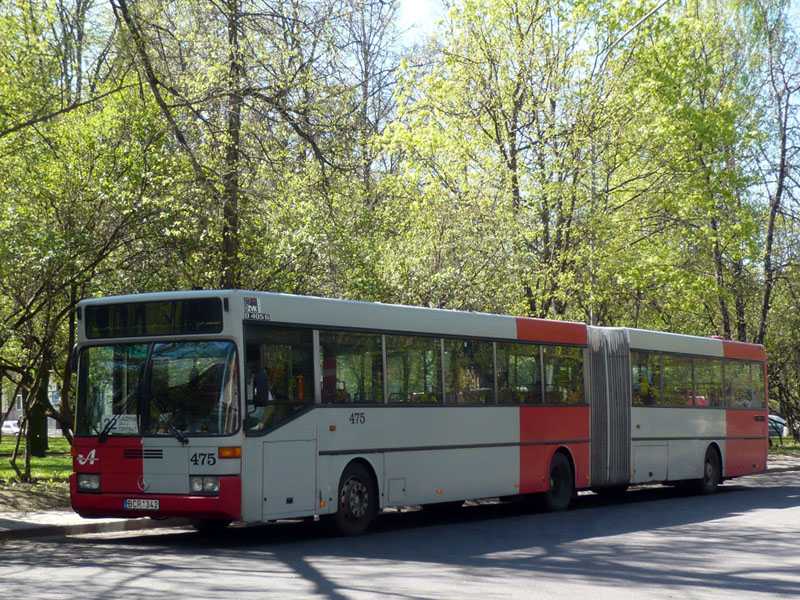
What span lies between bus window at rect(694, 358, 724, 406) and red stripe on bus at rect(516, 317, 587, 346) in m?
4.25

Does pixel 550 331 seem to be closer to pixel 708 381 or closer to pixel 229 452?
pixel 708 381

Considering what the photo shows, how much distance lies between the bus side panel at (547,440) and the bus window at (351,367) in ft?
12.1

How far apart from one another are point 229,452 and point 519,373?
6470mm

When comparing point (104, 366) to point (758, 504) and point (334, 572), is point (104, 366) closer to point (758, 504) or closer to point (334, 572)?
point (334, 572)

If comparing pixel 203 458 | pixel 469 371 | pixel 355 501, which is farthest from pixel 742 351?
pixel 203 458

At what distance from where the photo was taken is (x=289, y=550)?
40.1 ft

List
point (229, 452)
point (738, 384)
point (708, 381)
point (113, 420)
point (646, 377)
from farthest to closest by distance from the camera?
1. point (738, 384)
2. point (708, 381)
3. point (646, 377)
4. point (113, 420)
5. point (229, 452)

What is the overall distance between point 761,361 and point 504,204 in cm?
692

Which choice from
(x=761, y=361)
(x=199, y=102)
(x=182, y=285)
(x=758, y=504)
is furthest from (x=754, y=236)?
(x=199, y=102)

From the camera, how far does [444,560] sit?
11414mm

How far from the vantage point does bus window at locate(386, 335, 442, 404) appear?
48.4 feet

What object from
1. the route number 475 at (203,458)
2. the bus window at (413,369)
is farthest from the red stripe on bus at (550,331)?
the route number 475 at (203,458)

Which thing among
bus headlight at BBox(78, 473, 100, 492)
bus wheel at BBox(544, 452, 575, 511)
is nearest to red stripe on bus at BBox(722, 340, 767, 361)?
bus wheel at BBox(544, 452, 575, 511)

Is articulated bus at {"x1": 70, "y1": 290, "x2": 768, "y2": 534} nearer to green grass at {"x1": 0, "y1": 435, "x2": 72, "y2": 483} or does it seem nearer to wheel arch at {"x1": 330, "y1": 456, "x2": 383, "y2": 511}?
wheel arch at {"x1": 330, "y1": 456, "x2": 383, "y2": 511}
